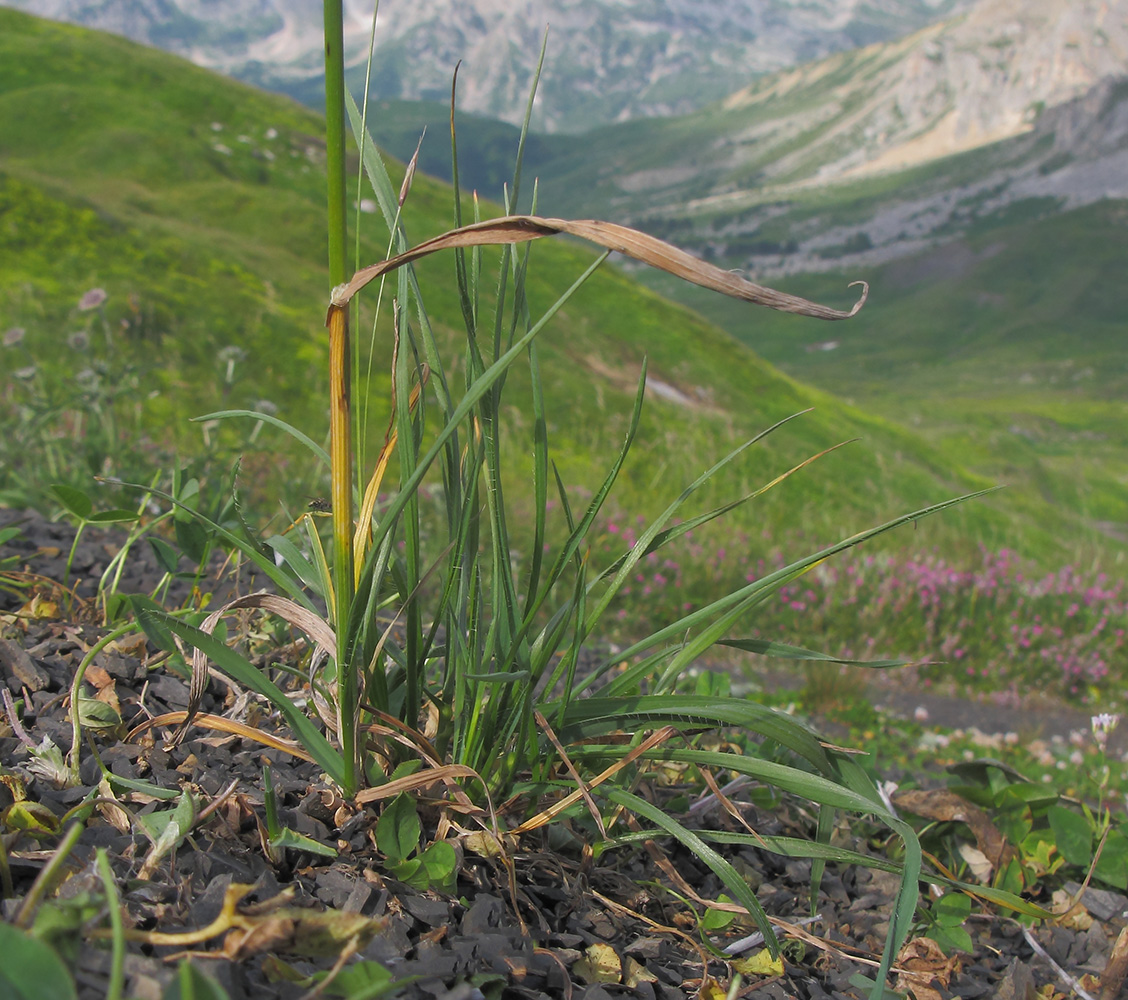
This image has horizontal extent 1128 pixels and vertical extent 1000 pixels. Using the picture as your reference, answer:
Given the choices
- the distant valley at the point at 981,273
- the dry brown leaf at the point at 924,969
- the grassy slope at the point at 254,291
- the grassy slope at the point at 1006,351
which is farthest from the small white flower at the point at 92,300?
Result: the grassy slope at the point at 1006,351

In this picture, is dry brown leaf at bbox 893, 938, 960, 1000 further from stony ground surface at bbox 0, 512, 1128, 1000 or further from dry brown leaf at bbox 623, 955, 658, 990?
dry brown leaf at bbox 623, 955, 658, 990

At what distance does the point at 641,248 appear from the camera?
935 mm

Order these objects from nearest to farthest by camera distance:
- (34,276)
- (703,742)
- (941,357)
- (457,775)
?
(457,775), (703,742), (34,276), (941,357)

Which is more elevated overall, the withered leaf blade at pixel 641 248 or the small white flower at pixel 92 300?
the withered leaf blade at pixel 641 248

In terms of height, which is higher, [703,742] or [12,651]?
[12,651]

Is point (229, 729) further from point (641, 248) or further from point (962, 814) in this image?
point (962, 814)

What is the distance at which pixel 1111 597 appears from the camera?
27.2 feet

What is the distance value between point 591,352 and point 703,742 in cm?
815

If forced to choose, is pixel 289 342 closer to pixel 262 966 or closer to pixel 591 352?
pixel 591 352

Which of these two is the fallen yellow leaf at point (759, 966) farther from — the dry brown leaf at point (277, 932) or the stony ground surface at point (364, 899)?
the dry brown leaf at point (277, 932)

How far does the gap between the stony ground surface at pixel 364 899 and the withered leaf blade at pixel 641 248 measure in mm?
853

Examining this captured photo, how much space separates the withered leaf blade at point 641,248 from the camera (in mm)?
926

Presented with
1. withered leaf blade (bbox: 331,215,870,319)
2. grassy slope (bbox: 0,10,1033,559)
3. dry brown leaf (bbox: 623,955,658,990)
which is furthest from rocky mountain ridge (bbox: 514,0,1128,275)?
withered leaf blade (bbox: 331,215,870,319)

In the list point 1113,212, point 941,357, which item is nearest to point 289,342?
point 941,357
